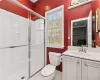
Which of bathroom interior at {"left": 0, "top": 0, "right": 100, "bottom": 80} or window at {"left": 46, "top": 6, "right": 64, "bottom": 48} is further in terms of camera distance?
window at {"left": 46, "top": 6, "right": 64, "bottom": 48}

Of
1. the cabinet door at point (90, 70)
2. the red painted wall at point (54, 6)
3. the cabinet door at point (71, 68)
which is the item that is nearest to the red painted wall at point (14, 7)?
the red painted wall at point (54, 6)

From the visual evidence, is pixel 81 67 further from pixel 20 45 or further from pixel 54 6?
pixel 54 6

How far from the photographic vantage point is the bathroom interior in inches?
60.6

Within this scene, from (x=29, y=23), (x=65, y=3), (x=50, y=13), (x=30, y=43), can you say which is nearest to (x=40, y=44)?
(x=30, y=43)

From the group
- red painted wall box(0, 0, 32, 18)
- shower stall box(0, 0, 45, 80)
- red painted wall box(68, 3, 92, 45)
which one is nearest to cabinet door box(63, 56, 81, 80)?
red painted wall box(68, 3, 92, 45)

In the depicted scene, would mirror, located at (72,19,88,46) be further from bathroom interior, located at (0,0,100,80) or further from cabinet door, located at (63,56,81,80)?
cabinet door, located at (63,56,81,80)

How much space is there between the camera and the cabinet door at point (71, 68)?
1.50 m

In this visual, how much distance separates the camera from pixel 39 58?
265cm

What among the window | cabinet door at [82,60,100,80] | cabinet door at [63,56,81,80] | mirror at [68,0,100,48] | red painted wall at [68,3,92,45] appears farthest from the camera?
the window

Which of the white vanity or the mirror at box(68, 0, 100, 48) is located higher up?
the mirror at box(68, 0, 100, 48)

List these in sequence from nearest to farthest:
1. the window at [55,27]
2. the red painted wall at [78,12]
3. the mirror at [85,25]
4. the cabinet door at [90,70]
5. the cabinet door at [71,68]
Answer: the cabinet door at [90,70]
the cabinet door at [71,68]
the mirror at [85,25]
the red painted wall at [78,12]
the window at [55,27]

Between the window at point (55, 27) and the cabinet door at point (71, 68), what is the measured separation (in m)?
0.80

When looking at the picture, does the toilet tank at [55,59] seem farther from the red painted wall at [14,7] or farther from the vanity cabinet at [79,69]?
the red painted wall at [14,7]

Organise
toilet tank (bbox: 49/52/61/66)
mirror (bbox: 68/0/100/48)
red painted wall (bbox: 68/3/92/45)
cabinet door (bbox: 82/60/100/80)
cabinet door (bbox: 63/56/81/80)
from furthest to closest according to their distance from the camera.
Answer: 1. toilet tank (bbox: 49/52/61/66)
2. red painted wall (bbox: 68/3/92/45)
3. mirror (bbox: 68/0/100/48)
4. cabinet door (bbox: 63/56/81/80)
5. cabinet door (bbox: 82/60/100/80)
